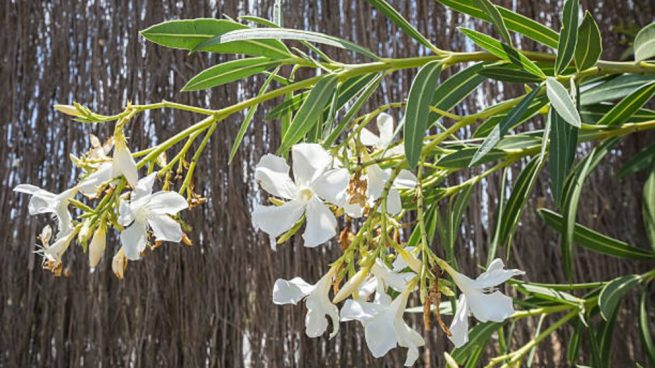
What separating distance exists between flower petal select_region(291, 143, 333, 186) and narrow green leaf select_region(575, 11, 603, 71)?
271 millimetres

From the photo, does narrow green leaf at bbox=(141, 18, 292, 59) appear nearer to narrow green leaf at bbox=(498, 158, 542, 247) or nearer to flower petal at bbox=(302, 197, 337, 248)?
flower petal at bbox=(302, 197, 337, 248)

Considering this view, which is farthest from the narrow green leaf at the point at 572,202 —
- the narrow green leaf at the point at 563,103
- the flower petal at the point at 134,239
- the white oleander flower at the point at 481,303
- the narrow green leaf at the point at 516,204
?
the flower petal at the point at 134,239

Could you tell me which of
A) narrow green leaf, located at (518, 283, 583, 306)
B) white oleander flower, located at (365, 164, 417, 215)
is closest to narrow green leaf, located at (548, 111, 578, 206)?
white oleander flower, located at (365, 164, 417, 215)

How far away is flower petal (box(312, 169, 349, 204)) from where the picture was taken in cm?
37

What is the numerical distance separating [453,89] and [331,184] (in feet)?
0.85

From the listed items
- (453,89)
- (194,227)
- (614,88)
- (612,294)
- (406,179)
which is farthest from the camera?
(194,227)

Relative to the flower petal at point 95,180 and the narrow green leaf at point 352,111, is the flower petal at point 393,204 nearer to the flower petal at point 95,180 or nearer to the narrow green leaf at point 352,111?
the narrow green leaf at point 352,111

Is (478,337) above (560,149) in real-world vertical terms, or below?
below

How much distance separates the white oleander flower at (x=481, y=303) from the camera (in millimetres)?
380

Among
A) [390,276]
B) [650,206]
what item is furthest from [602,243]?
[390,276]

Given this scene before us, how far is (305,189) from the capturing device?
1.28 feet

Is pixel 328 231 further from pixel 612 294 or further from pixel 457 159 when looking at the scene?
pixel 612 294

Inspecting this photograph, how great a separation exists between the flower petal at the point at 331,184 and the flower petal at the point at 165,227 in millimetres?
90

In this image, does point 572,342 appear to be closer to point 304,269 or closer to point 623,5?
point 304,269
